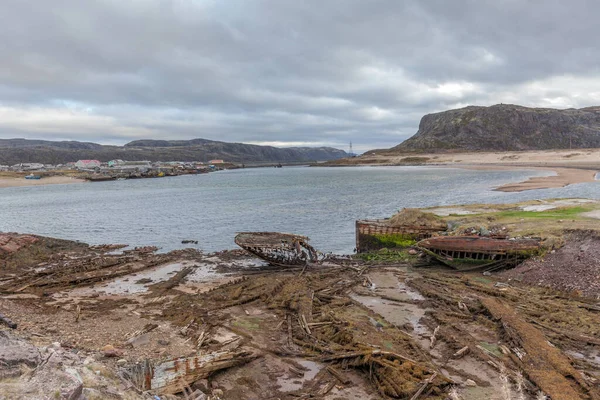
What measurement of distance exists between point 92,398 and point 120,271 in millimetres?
20228

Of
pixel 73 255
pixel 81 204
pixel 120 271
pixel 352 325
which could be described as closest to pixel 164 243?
pixel 73 255

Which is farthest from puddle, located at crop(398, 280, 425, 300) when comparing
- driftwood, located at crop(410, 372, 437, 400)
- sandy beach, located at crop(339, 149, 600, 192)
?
sandy beach, located at crop(339, 149, 600, 192)

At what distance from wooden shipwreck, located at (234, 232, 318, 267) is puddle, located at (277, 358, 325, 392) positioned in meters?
13.8

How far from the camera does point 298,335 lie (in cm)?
1427

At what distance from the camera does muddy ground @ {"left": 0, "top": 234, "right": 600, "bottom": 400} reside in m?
10.2

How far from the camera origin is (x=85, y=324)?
15508mm

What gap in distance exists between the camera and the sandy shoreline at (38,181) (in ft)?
405

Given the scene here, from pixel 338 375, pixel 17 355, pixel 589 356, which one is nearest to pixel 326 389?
pixel 338 375

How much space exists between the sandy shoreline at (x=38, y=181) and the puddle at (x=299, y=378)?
468ft

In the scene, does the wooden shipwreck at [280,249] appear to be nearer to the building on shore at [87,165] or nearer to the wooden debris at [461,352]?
the wooden debris at [461,352]

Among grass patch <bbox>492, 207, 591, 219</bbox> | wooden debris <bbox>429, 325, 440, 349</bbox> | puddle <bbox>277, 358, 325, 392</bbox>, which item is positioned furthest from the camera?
grass patch <bbox>492, 207, 591, 219</bbox>

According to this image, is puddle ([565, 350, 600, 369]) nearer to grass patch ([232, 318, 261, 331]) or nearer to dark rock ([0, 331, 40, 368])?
grass patch ([232, 318, 261, 331])

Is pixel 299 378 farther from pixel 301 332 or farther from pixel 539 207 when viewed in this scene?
pixel 539 207

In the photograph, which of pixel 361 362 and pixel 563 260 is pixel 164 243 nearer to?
pixel 361 362
